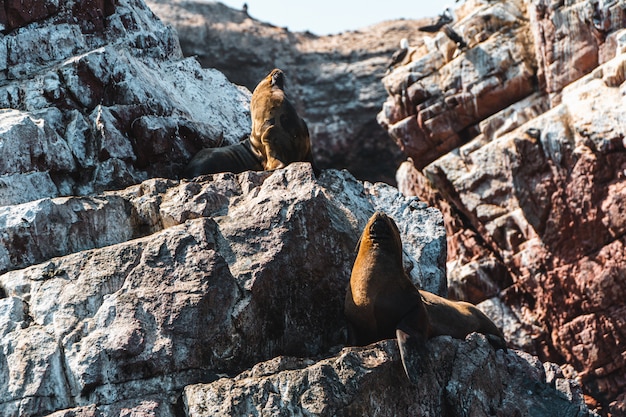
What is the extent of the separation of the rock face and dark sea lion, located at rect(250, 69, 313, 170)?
10468mm

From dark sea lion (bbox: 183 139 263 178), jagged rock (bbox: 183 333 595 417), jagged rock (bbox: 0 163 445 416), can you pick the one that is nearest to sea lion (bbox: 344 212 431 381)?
jagged rock (bbox: 183 333 595 417)

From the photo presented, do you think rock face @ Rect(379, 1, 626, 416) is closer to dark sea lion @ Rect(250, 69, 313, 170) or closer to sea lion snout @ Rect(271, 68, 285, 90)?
sea lion snout @ Rect(271, 68, 285, 90)

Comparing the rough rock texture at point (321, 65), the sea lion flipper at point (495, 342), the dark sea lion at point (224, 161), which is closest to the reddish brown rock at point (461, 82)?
the rough rock texture at point (321, 65)

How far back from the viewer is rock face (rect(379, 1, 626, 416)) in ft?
63.4

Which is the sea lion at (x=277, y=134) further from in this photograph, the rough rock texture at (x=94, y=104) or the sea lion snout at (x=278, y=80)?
the rough rock texture at (x=94, y=104)

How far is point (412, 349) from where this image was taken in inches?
271

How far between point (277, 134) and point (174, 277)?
10.0ft

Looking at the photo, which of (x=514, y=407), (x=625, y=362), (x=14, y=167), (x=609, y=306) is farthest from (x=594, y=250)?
(x=14, y=167)

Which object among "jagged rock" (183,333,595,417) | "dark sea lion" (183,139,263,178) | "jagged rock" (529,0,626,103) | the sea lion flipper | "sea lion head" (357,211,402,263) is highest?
"jagged rock" (529,0,626,103)

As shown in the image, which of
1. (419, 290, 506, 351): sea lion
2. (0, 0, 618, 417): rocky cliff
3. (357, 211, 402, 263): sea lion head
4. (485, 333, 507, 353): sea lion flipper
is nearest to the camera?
(0, 0, 618, 417): rocky cliff

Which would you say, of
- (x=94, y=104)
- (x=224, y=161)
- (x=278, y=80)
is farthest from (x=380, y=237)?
(x=94, y=104)

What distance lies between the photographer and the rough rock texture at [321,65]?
30.7m

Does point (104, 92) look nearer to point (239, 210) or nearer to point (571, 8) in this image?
point (239, 210)

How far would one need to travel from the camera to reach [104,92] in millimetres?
10055
